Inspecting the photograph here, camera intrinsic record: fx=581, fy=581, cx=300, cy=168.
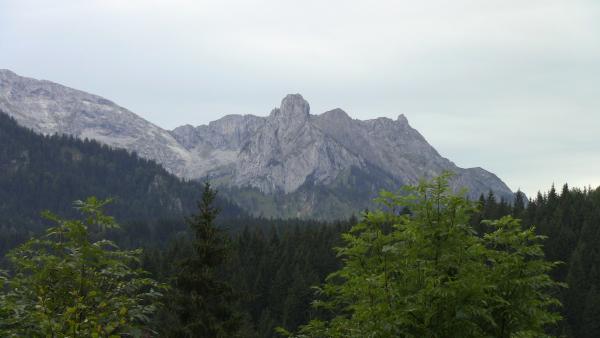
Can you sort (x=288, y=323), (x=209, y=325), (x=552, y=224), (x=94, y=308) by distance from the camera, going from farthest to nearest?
Answer: 1. (x=552, y=224)
2. (x=288, y=323)
3. (x=209, y=325)
4. (x=94, y=308)

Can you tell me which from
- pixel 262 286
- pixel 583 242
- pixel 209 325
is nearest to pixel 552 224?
pixel 583 242

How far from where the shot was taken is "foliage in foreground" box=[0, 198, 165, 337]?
11.2 m

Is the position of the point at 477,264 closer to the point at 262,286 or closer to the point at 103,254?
the point at 103,254

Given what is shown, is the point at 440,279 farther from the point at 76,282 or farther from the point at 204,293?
the point at 204,293

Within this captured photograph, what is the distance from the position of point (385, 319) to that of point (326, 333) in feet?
7.80

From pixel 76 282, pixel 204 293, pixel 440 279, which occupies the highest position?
pixel 440 279

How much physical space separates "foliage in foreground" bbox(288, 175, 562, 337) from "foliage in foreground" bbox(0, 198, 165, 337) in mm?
5589

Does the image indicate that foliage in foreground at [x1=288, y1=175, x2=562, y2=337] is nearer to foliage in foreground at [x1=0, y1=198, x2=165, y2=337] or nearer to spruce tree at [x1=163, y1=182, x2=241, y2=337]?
foliage in foreground at [x1=0, y1=198, x2=165, y2=337]

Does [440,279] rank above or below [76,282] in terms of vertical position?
above

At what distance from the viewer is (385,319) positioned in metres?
14.2

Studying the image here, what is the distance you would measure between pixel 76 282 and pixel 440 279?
27.9 feet

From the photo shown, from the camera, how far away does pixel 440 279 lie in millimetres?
14383

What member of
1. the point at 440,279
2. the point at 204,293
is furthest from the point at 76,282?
the point at 204,293

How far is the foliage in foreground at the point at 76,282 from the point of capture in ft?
36.6
